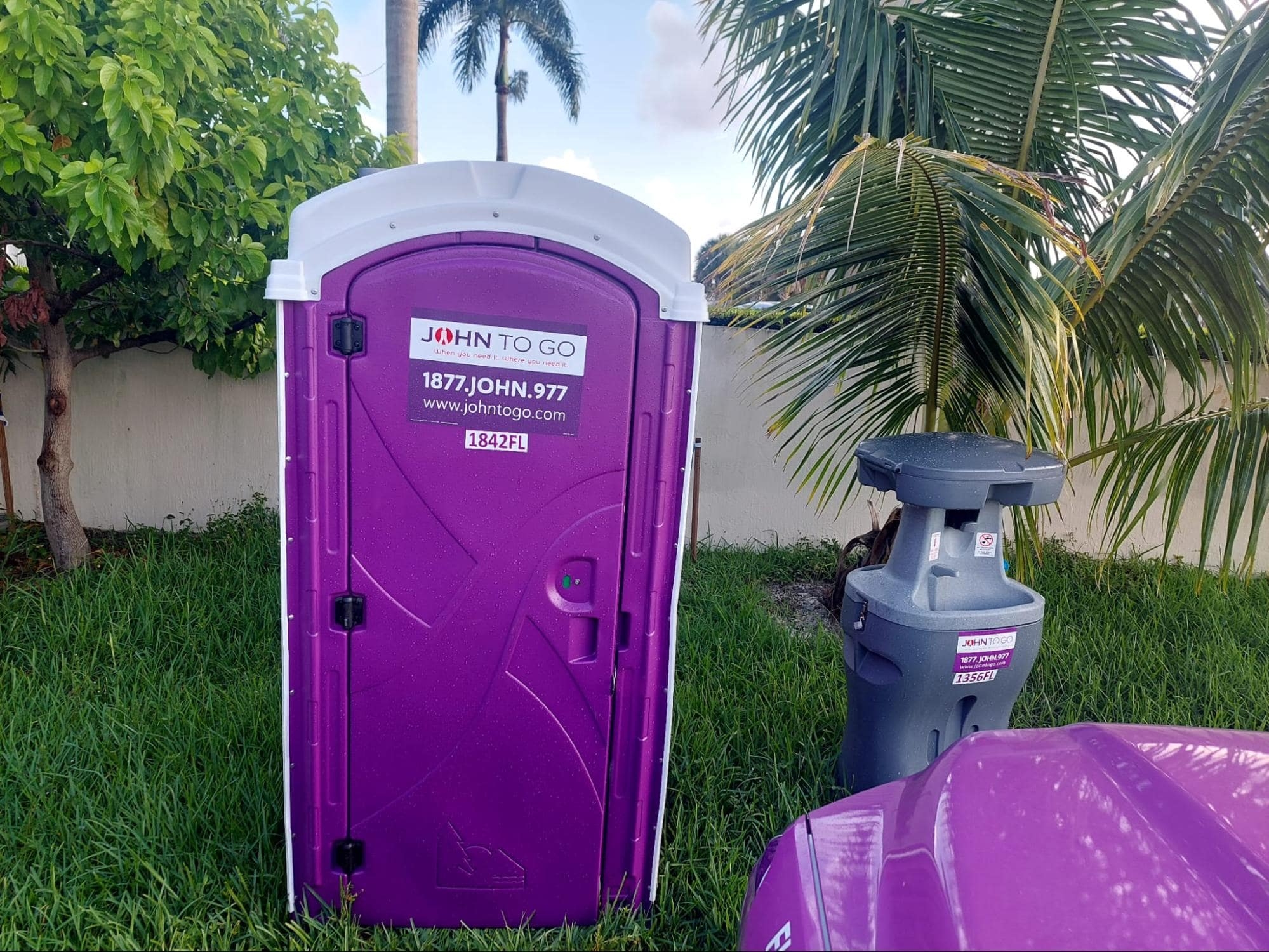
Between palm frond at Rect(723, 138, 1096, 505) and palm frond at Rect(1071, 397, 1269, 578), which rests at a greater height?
palm frond at Rect(723, 138, 1096, 505)

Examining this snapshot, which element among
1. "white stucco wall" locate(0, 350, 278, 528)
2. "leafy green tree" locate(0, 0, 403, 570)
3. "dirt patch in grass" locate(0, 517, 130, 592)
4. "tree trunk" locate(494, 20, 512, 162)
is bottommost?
"dirt patch in grass" locate(0, 517, 130, 592)

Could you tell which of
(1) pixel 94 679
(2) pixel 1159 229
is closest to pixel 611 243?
(2) pixel 1159 229

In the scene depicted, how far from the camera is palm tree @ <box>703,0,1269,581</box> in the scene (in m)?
2.75

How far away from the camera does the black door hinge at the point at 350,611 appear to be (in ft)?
6.46

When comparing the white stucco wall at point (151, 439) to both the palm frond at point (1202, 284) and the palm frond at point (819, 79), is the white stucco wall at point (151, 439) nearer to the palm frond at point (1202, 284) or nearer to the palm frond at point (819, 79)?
the palm frond at point (819, 79)

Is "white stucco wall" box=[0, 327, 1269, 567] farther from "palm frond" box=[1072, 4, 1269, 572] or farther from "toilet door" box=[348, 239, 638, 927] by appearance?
"toilet door" box=[348, 239, 638, 927]

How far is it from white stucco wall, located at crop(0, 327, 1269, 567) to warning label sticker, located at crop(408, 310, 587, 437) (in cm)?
357

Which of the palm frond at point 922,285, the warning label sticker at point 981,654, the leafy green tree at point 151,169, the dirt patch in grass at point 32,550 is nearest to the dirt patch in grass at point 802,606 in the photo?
the palm frond at point 922,285

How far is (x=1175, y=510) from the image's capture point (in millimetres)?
3264

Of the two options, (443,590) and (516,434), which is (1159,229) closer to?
(516,434)

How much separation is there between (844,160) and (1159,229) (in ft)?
4.69

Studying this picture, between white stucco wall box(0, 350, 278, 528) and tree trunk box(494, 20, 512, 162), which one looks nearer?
white stucco wall box(0, 350, 278, 528)

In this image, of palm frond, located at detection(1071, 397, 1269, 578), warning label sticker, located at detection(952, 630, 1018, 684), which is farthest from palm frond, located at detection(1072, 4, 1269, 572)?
warning label sticker, located at detection(952, 630, 1018, 684)

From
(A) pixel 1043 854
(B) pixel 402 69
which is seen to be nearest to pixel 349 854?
(A) pixel 1043 854
